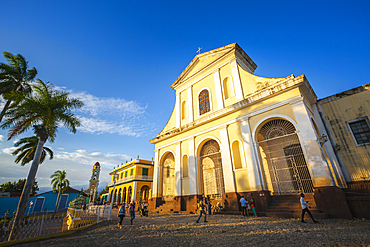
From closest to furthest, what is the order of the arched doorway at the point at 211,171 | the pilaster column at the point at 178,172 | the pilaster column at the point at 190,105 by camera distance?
1. the arched doorway at the point at 211,171
2. the pilaster column at the point at 178,172
3. the pilaster column at the point at 190,105

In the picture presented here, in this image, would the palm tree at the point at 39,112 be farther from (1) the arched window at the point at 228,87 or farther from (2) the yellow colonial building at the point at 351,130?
(2) the yellow colonial building at the point at 351,130

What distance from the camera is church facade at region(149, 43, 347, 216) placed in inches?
339

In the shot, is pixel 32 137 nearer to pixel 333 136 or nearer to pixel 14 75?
pixel 14 75

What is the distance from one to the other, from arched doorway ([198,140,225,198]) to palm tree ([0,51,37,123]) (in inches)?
517

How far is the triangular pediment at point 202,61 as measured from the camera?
13122 millimetres

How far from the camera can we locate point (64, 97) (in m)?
10.6

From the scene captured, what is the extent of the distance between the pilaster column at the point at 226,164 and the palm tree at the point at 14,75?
13.7 meters

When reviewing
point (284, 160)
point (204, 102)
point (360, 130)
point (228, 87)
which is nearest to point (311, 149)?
point (360, 130)

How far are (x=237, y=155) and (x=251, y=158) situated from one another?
3.61 ft

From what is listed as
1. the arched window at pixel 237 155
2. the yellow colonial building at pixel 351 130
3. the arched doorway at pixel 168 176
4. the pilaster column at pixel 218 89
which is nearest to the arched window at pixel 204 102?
the pilaster column at pixel 218 89

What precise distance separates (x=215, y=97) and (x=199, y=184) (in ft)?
21.1

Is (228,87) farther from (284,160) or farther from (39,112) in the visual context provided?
(39,112)

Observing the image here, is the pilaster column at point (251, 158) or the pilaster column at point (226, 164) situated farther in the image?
the pilaster column at point (226, 164)

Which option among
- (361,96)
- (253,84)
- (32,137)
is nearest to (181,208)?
(253,84)
